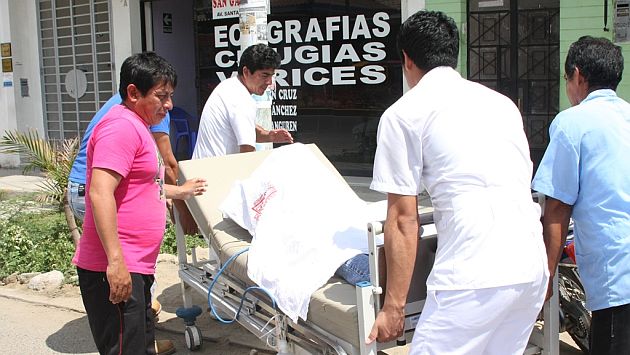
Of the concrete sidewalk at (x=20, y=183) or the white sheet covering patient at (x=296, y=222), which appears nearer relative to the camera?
the white sheet covering patient at (x=296, y=222)

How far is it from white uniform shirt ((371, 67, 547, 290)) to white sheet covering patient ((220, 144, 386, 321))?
3.03 ft

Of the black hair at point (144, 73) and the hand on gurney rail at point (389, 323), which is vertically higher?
the black hair at point (144, 73)

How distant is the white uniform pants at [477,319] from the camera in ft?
7.62

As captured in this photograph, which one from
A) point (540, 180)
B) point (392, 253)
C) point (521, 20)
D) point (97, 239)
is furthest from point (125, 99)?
point (521, 20)

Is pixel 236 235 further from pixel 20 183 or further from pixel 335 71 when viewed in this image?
pixel 20 183

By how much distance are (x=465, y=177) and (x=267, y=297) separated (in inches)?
59.5

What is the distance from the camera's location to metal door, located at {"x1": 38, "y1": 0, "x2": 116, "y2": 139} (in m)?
12.7

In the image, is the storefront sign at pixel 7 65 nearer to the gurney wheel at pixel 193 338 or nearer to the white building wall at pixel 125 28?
the white building wall at pixel 125 28

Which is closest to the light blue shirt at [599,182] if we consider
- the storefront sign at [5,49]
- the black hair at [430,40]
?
the black hair at [430,40]

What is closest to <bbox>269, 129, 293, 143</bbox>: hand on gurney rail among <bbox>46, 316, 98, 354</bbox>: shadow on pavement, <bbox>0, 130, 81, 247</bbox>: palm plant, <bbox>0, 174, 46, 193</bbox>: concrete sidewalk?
<bbox>46, 316, 98, 354</bbox>: shadow on pavement

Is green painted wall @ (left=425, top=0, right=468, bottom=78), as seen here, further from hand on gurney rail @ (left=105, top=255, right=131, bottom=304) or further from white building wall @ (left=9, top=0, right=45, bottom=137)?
white building wall @ (left=9, top=0, right=45, bottom=137)

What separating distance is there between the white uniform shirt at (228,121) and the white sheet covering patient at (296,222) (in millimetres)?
849

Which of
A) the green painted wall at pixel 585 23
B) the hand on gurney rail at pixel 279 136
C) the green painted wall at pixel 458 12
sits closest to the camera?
the hand on gurney rail at pixel 279 136

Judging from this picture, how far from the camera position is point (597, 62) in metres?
2.86
